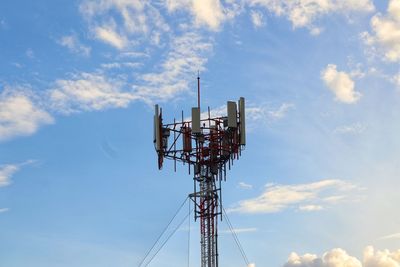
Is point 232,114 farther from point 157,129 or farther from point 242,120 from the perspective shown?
point 157,129

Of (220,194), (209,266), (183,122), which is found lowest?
(209,266)

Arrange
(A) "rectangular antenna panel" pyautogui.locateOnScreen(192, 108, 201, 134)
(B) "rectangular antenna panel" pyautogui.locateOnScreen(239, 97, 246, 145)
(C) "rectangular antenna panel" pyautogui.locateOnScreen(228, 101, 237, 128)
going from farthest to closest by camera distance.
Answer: (B) "rectangular antenna panel" pyautogui.locateOnScreen(239, 97, 246, 145), (C) "rectangular antenna panel" pyautogui.locateOnScreen(228, 101, 237, 128), (A) "rectangular antenna panel" pyautogui.locateOnScreen(192, 108, 201, 134)

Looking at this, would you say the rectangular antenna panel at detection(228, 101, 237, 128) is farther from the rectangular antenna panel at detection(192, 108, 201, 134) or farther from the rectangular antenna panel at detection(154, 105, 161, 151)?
the rectangular antenna panel at detection(154, 105, 161, 151)

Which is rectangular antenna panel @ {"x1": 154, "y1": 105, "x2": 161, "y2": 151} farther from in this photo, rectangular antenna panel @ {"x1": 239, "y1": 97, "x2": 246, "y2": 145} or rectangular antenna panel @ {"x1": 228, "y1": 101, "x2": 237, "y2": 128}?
rectangular antenna panel @ {"x1": 239, "y1": 97, "x2": 246, "y2": 145}

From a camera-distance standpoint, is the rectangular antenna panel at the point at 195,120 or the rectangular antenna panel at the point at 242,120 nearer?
the rectangular antenna panel at the point at 195,120

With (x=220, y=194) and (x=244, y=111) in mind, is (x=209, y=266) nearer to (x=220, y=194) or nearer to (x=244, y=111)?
(x=220, y=194)

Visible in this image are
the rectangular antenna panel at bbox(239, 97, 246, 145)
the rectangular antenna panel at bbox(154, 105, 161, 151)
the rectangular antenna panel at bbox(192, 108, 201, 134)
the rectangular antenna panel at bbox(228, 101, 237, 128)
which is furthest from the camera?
the rectangular antenna panel at bbox(154, 105, 161, 151)

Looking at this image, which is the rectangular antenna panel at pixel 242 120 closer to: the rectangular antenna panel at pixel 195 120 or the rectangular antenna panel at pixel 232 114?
the rectangular antenna panel at pixel 232 114

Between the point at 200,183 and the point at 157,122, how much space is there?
7.30 m

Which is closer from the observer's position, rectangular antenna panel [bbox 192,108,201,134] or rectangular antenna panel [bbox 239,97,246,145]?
rectangular antenna panel [bbox 192,108,201,134]

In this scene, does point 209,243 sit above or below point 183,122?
below

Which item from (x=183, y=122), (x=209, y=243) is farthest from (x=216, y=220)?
(x=183, y=122)

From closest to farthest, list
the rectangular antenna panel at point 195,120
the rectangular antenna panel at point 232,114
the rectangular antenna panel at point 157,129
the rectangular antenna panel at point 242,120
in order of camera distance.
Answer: the rectangular antenna panel at point 195,120 → the rectangular antenna panel at point 232,114 → the rectangular antenna panel at point 242,120 → the rectangular antenna panel at point 157,129

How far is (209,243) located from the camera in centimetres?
11175
